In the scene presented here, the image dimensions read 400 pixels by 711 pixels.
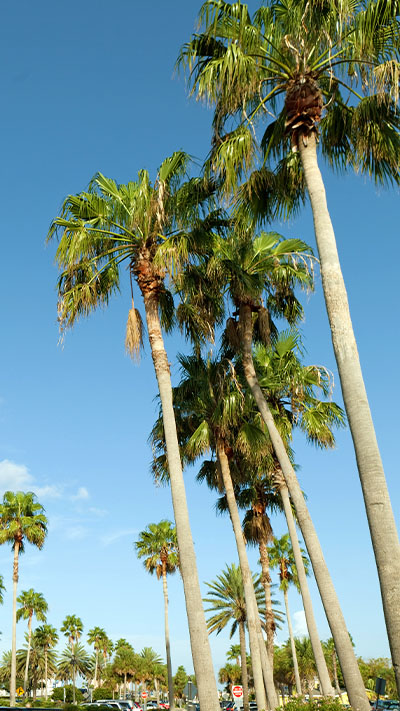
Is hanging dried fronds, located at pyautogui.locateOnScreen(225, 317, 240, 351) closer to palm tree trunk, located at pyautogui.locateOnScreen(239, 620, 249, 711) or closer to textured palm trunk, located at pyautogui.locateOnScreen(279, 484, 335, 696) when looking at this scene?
textured palm trunk, located at pyautogui.locateOnScreen(279, 484, 335, 696)

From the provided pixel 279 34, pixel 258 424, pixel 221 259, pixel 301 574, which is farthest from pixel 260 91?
pixel 301 574

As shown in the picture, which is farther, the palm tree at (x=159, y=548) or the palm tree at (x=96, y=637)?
the palm tree at (x=96, y=637)

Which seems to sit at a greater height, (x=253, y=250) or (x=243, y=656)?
(x=253, y=250)

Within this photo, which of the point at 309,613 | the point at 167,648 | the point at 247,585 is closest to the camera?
the point at 309,613

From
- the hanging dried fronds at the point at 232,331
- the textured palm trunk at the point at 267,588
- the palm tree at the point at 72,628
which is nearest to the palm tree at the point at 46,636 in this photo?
the palm tree at the point at 72,628

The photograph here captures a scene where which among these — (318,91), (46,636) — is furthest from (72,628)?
(318,91)

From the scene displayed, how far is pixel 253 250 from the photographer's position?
1862 cm

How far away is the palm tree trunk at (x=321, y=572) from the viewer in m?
10.2

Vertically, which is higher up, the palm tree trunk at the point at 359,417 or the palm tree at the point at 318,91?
the palm tree at the point at 318,91

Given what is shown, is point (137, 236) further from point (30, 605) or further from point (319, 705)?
point (30, 605)

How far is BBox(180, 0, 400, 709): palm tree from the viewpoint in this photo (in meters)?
9.44

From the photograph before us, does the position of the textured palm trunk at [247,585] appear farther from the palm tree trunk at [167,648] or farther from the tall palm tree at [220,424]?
the palm tree trunk at [167,648]

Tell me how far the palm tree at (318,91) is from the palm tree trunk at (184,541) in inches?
101

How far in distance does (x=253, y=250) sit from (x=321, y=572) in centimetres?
930
